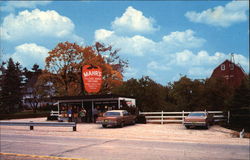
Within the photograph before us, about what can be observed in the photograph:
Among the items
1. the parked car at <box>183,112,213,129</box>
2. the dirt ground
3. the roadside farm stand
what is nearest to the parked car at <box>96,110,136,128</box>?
the dirt ground

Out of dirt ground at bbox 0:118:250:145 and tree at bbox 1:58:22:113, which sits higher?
tree at bbox 1:58:22:113

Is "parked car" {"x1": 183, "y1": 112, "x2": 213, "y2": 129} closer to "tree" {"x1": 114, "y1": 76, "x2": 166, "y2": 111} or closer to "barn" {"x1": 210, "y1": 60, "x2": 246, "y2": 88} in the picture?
"tree" {"x1": 114, "y1": 76, "x2": 166, "y2": 111}

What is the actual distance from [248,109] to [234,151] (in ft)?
49.8

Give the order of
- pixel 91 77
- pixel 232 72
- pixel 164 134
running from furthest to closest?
1. pixel 232 72
2. pixel 91 77
3. pixel 164 134

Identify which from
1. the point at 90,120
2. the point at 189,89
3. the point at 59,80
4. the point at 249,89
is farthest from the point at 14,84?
the point at 249,89

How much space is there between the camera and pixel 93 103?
32.8 meters

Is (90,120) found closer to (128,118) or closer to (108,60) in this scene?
(128,118)

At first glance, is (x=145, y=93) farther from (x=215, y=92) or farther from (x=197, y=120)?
(x=197, y=120)

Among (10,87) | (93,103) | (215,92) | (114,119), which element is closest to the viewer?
(114,119)

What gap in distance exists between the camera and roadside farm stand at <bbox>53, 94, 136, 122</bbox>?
3027 cm

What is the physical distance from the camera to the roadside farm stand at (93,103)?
30266 millimetres

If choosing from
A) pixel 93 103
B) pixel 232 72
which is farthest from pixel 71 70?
pixel 232 72

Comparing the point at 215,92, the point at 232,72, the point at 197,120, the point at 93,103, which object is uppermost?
the point at 232,72

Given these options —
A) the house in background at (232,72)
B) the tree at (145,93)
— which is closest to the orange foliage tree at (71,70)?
the tree at (145,93)
